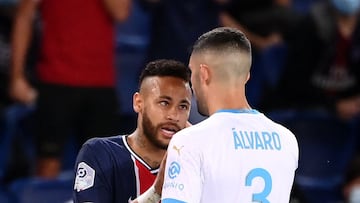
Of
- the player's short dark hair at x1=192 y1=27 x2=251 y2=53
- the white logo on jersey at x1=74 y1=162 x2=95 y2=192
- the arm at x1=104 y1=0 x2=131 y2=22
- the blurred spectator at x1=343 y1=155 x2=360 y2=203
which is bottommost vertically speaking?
the blurred spectator at x1=343 y1=155 x2=360 y2=203

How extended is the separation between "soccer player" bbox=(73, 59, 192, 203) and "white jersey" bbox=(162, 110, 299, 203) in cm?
49

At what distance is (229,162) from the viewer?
3.90 metres

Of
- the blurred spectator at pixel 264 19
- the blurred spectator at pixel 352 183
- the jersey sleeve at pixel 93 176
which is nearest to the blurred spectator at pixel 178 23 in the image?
the blurred spectator at pixel 264 19

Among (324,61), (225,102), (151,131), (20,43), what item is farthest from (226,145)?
(324,61)

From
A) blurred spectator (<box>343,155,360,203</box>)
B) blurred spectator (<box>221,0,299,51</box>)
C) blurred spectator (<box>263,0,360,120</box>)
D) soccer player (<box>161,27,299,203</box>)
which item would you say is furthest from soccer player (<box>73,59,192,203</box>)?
blurred spectator (<box>221,0,299,51</box>)

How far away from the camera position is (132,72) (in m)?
8.05

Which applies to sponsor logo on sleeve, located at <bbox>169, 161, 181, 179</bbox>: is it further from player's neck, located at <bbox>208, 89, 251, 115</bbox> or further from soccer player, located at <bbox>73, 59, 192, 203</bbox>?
soccer player, located at <bbox>73, 59, 192, 203</bbox>

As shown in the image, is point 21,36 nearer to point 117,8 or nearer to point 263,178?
point 117,8

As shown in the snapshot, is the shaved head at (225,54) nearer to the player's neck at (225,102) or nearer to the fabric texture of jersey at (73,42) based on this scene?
the player's neck at (225,102)

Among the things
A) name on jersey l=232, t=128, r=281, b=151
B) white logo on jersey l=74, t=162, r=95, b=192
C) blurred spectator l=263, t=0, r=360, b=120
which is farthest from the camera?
blurred spectator l=263, t=0, r=360, b=120

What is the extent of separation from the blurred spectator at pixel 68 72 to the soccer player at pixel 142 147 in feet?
8.10

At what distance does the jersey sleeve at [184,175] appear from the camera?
3840 mm

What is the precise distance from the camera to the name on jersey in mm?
3963

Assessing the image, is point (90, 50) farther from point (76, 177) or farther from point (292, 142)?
point (292, 142)
